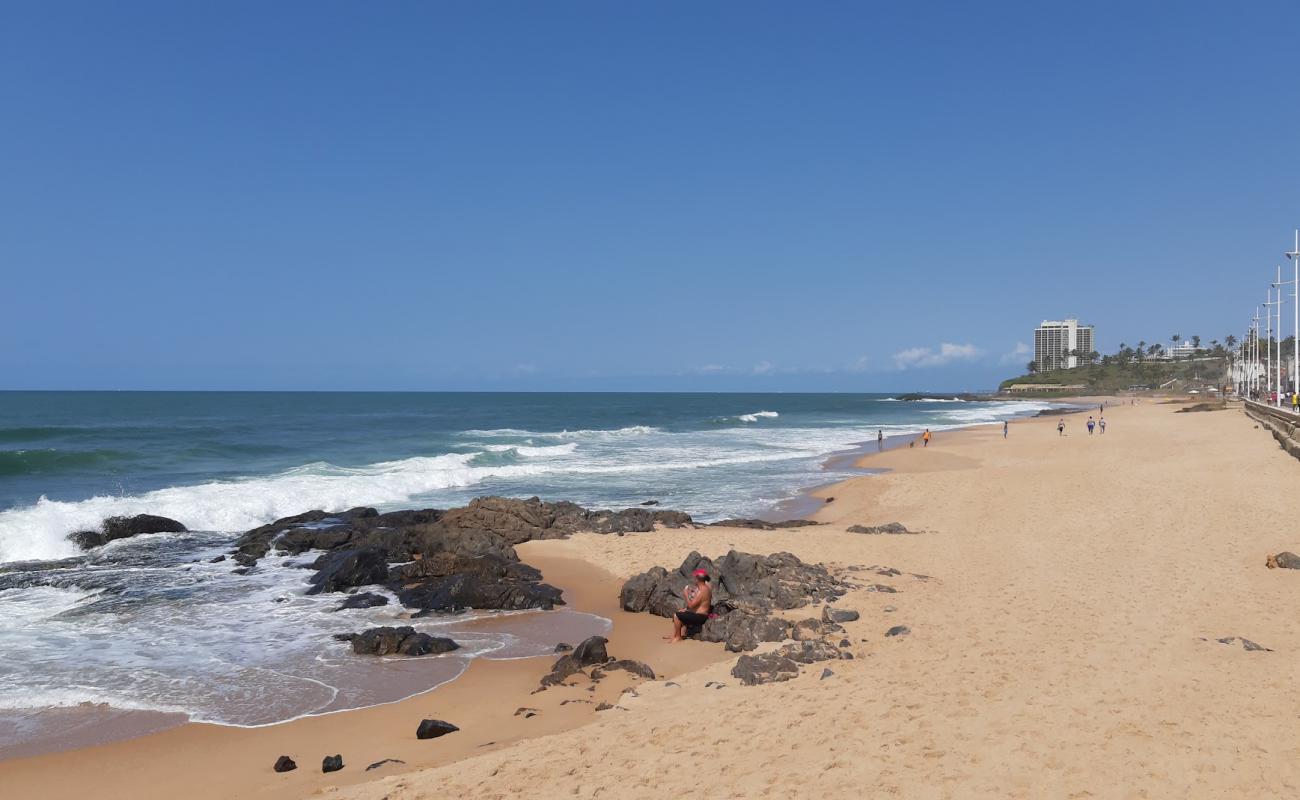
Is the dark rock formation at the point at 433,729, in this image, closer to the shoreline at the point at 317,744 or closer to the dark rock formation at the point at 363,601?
the shoreline at the point at 317,744

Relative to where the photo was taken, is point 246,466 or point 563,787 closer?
point 563,787

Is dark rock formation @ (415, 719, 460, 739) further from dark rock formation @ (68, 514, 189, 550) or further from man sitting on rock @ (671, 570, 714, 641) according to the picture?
dark rock formation @ (68, 514, 189, 550)

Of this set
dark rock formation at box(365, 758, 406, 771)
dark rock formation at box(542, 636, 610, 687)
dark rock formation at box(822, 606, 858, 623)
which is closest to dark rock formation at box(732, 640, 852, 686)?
dark rock formation at box(822, 606, 858, 623)

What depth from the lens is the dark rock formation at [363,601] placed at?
1309 cm

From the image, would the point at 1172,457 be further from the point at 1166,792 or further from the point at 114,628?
the point at 114,628

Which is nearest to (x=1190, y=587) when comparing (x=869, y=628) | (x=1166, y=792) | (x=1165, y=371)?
(x=869, y=628)

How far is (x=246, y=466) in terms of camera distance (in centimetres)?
3566

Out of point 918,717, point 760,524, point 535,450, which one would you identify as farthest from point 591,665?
point 535,450

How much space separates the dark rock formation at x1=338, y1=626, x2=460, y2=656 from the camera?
10539mm

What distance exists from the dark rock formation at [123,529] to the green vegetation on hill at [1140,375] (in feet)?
519

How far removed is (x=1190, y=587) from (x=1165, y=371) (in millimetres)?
179729

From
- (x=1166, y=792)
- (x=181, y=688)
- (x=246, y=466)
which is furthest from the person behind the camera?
(x=246, y=466)

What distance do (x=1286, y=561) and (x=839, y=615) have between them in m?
7.90

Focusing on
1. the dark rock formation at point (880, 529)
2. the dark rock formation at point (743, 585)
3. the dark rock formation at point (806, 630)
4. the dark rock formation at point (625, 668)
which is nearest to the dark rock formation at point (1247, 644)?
the dark rock formation at point (806, 630)
